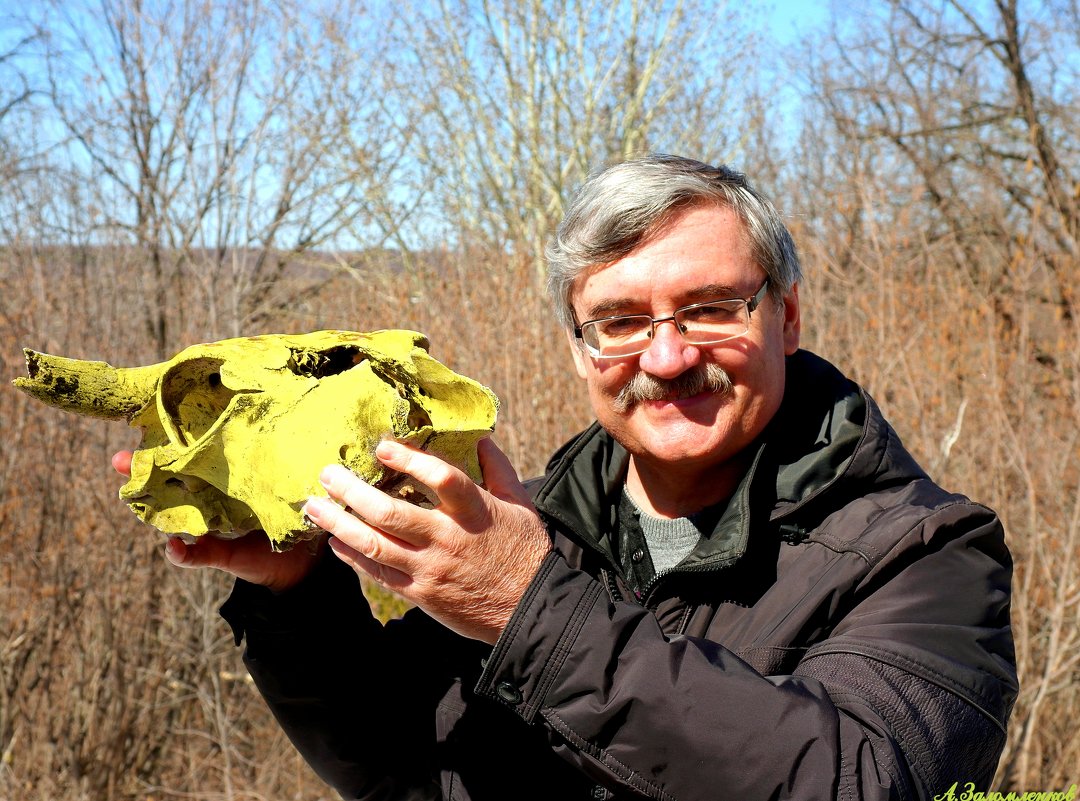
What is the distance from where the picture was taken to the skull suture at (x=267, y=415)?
1.44 metres

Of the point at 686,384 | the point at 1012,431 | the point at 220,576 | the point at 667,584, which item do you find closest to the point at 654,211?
the point at 686,384

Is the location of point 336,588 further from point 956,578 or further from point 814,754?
point 956,578

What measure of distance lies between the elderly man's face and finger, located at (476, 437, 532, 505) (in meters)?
0.41

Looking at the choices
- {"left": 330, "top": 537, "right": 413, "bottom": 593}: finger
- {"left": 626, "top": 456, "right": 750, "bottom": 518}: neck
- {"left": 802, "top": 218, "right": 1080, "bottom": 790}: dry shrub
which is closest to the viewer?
{"left": 330, "top": 537, "right": 413, "bottom": 593}: finger

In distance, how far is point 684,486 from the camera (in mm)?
1941

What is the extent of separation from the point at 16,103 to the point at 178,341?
2822mm

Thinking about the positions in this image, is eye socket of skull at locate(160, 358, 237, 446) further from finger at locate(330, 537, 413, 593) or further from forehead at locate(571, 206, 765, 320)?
forehead at locate(571, 206, 765, 320)

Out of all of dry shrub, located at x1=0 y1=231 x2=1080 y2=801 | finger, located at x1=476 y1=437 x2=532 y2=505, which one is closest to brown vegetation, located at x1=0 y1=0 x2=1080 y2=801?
dry shrub, located at x1=0 y1=231 x2=1080 y2=801

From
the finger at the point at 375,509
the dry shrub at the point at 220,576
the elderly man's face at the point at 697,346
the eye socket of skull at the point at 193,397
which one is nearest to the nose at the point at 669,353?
the elderly man's face at the point at 697,346

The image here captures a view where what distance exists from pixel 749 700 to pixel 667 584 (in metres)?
0.52

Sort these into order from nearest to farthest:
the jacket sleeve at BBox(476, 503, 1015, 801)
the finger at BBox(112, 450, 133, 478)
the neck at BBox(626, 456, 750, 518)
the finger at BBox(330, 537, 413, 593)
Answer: the jacket sleeve at BBox(476, 503, 1015, 801), the finger at BBox(330, 537, 413, 593), the finger at BBox(112, 450, 133, 478), the neck at BBox(626, 456, 750, 518)

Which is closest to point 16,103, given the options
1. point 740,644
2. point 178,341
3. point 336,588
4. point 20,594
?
point 178,341

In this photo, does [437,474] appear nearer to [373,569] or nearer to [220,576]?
[373,569]

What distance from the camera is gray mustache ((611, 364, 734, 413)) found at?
5.88 feet
